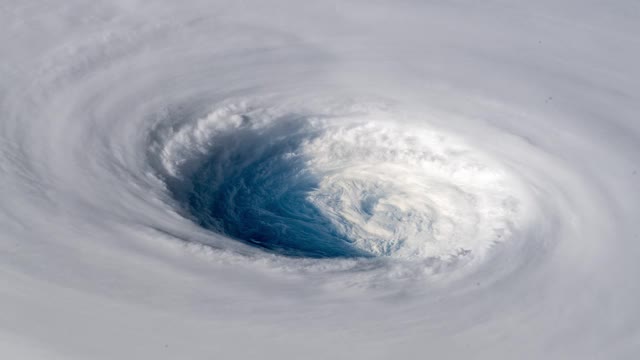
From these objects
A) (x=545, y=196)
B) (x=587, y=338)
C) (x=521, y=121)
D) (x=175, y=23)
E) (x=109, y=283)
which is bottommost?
(x=587, y=338)

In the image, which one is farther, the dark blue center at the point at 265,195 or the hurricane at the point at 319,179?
the dark blue center at the point at 265,195

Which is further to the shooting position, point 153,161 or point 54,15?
point 54,15

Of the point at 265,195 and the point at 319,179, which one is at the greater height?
the point at 319,179

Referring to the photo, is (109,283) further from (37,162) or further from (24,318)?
(37,162)

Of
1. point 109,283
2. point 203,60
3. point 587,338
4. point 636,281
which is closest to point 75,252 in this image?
point 109,283

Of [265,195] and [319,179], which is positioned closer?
[265,195]

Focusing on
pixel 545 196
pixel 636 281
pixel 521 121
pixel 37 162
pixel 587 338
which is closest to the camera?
pixel 587 338

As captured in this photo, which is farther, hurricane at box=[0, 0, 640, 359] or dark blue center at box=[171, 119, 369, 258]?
dark blue center at box=[171, 119, 369, 258]

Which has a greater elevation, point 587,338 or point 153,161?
point 153,161
